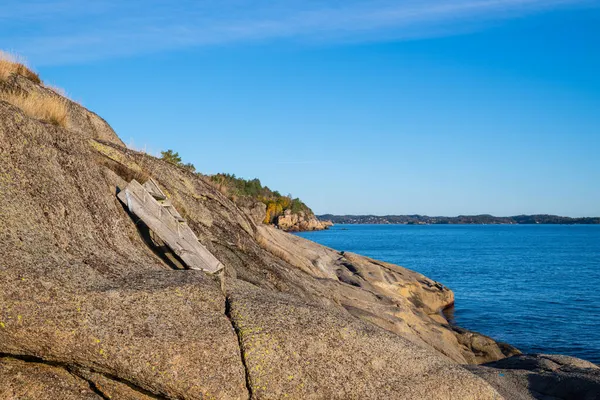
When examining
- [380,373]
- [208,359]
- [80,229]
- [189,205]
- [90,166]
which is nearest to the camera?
[208,359]

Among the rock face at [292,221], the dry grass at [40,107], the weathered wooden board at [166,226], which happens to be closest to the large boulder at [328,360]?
the weathered wooden board at [166,226]

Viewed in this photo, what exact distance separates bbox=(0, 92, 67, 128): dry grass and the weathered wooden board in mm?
2743

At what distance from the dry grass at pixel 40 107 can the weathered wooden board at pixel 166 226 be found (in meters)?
2.74

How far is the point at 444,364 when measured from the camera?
8.92 metres

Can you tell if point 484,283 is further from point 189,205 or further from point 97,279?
point 97,279

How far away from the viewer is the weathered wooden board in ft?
35.1

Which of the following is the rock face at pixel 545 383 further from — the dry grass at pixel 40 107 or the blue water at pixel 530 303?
the blue water at pixel 530 303

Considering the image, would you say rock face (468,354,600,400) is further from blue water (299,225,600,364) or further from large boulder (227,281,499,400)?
blue water (299,225,600,364)

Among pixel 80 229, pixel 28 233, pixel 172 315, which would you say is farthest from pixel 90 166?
pixel 172 315

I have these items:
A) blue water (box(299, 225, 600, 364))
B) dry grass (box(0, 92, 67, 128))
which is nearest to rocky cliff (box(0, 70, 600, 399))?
dry grass (box(0, 92, 67, 128))

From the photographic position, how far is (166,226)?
11.0 metres

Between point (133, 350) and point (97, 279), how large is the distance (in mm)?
1288

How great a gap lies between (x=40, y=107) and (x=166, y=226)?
4.07m

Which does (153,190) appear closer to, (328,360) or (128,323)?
(128,323)
